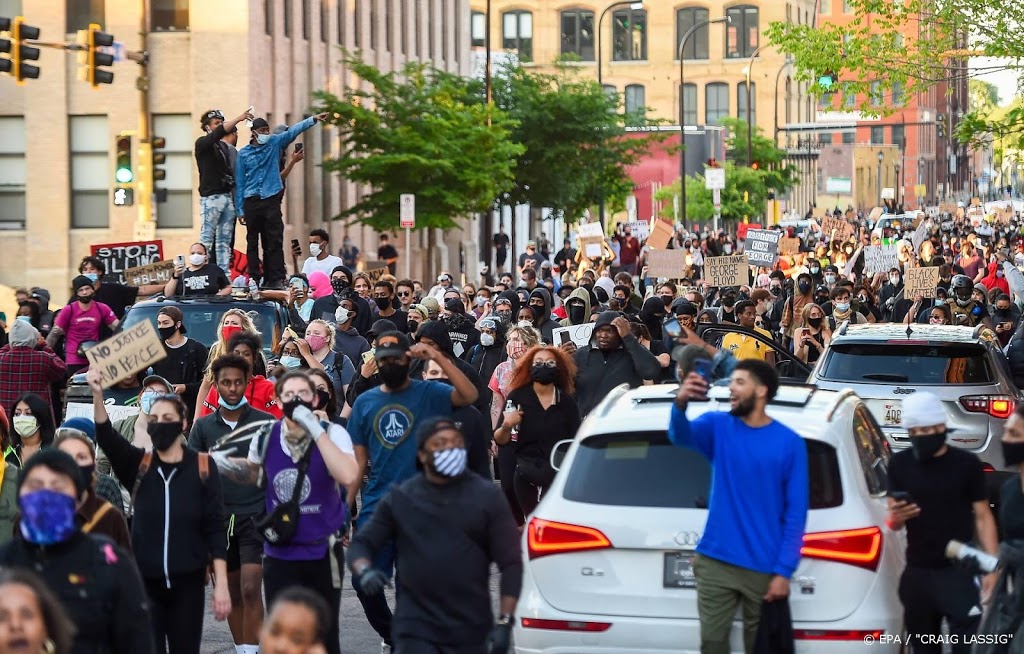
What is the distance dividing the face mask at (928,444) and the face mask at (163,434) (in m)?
3.37

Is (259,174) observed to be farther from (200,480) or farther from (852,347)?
(200,480)

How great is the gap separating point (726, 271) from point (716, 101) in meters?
92.4

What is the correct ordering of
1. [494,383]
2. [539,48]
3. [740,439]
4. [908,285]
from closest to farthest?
[740,439], [494,383], [908,285], [539,48]

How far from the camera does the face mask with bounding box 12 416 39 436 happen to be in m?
10.6

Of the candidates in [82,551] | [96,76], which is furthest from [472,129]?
[82,551]

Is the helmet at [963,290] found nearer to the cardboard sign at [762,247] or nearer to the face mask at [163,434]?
the cardboard sign at [762,247]

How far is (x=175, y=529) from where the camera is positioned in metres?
8.58

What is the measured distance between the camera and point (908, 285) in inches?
929

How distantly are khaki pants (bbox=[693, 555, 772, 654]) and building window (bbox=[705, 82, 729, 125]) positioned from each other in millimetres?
109382

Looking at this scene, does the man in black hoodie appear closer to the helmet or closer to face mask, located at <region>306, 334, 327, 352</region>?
face mask, located at <region>306, 334, 327, 352</region>

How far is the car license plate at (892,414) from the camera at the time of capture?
45.8 feet

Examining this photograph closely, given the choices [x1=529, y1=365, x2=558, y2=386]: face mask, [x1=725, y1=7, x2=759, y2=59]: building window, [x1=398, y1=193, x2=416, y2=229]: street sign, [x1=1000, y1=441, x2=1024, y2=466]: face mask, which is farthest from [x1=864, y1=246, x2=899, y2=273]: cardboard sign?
[x1=725, y1=7, x2=759, y2=59]: building window

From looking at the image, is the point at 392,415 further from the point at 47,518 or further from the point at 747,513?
the point at 47,518

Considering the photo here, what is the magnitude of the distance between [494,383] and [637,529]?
18.7 ft
